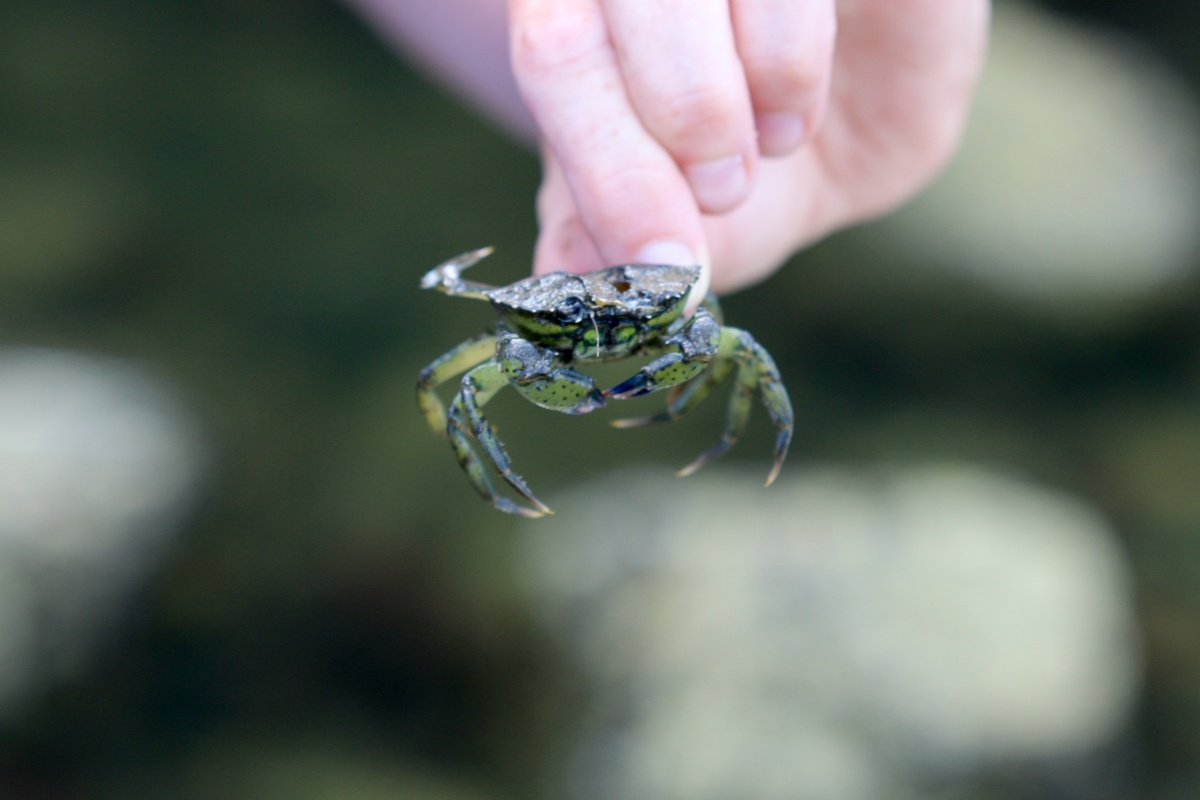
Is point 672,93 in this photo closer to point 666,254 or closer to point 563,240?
point 666,254

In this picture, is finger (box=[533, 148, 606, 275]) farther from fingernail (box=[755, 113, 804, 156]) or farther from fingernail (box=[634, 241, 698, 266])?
fingernail (box=[755, 113, 804, 156])

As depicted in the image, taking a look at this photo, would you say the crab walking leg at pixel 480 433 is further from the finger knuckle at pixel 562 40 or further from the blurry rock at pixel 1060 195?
the blurry rock at pixel 1060 195

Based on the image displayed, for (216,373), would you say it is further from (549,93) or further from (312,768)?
(549,93)

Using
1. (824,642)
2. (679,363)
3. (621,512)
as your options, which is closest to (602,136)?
(679,363)

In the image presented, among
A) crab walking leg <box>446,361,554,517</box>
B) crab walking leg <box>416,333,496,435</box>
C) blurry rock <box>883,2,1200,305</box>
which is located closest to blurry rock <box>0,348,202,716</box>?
crab walking leg <box>416,333,496,435</box>

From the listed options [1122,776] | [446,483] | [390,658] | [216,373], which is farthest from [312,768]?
[1122,776]

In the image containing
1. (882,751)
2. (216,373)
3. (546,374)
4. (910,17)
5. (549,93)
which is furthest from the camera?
(216,373)

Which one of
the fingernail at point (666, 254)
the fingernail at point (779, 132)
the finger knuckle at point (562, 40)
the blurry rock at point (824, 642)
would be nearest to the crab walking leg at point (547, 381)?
the fingernail at point (666, 254)
